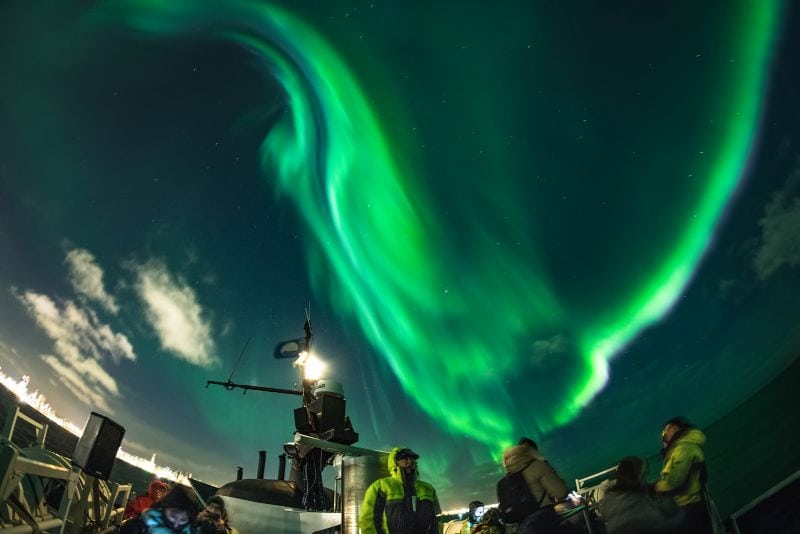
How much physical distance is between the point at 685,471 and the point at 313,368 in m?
22.8

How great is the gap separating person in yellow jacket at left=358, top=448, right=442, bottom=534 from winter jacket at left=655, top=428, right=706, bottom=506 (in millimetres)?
3328

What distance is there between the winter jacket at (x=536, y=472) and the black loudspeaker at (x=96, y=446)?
28.7 feet

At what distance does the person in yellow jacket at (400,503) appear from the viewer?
5844mm

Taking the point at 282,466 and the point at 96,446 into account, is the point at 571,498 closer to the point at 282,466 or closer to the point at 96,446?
the point at 96,446

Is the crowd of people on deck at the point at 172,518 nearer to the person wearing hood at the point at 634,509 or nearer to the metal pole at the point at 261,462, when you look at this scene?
the person wearing hood at the point at 634,509

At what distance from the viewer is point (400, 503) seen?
5973 mm

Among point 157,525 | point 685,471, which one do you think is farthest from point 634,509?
point 157,525

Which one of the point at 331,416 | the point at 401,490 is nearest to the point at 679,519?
the point at 401,490

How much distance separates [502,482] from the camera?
17.0 feet

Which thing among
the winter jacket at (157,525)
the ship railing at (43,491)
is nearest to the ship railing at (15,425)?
the ship railing at (43,491)

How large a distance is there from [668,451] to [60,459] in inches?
445

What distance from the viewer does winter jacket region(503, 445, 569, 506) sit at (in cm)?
480

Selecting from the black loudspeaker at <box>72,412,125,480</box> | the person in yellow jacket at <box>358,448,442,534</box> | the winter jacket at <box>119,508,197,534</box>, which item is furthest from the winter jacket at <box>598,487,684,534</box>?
the black loudspeaker at <box>72,412,125,480</box>

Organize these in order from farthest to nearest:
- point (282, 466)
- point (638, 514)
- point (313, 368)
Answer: point (313, 368) → point (282, 466) → point (638, 514)
